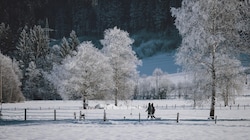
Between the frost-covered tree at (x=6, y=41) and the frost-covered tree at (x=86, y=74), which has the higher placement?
the frost-covered tree at (x=6, y=41)

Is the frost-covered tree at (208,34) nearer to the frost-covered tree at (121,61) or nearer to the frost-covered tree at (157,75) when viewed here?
the frost-covered tree at (121,61)

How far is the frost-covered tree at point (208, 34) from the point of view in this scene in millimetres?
30891

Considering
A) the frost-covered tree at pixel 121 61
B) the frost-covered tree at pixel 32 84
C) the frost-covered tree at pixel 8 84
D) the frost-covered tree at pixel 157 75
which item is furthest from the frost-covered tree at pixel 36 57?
the frost-covered tree at pixel 121 61

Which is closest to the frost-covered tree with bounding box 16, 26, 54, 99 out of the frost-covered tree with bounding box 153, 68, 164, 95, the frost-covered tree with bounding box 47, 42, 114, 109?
the frost-covered tree with bounding box 47, 42, 114, 109

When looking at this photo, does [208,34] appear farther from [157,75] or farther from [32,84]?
[157,75]

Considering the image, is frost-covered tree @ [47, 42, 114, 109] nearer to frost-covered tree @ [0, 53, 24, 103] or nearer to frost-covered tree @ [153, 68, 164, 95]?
frost-covered tree @ [0, 53, 24, 103]

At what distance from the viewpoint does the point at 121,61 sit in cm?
5628

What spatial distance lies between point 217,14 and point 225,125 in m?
10.6

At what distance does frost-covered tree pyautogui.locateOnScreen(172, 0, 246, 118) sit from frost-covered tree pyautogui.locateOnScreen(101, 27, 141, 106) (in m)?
23.5

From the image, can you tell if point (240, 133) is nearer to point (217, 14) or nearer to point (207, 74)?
point (207, 74)

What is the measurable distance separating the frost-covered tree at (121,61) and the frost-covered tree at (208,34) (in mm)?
23470

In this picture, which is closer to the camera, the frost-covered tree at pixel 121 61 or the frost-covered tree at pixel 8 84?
the frost-covered tree at pixel 121 61

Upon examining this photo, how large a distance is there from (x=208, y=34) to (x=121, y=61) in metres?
26.3

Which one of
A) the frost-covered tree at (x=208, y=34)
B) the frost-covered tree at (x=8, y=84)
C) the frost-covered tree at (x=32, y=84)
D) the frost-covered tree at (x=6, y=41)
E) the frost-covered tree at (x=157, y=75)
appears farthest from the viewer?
the frost-covered tree at (x=157, y=75)
